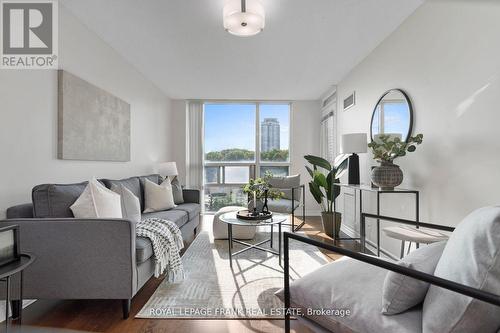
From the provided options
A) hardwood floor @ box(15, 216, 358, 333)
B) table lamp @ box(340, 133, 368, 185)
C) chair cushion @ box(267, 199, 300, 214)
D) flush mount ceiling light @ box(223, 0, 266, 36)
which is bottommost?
hardwood floor @ box(15, 216, 358, 333)

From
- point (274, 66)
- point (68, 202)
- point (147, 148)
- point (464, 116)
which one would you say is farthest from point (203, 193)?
point (464, 116)

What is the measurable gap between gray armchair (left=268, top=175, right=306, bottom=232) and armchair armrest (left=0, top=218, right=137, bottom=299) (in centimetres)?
269

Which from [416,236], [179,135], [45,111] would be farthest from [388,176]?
[179,135]

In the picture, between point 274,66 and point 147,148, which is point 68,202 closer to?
point 147,148

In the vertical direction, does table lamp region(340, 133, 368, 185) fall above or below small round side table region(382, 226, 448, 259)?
above

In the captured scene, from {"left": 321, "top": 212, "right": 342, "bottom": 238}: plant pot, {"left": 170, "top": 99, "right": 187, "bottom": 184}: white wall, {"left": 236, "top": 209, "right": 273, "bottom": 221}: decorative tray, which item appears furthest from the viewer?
{"left": 170, "top": 99, "right": 187, "bottom": 184}: white wall

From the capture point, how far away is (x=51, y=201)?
1.92m

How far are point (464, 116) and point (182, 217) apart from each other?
275 cm

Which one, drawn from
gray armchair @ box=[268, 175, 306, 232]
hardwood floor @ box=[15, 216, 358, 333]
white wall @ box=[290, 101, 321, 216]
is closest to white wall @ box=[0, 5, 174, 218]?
hardwood floor @ box=[15, 216, 358, 333]

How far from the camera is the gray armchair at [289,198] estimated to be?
418 cm

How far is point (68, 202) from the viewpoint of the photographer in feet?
6.50

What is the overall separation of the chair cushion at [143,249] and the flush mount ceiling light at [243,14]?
1.87 m

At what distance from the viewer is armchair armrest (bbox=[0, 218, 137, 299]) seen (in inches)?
68.6

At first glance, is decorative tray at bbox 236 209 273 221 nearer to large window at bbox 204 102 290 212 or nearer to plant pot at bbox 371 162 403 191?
plant pot at bbox 371 162 403 191
